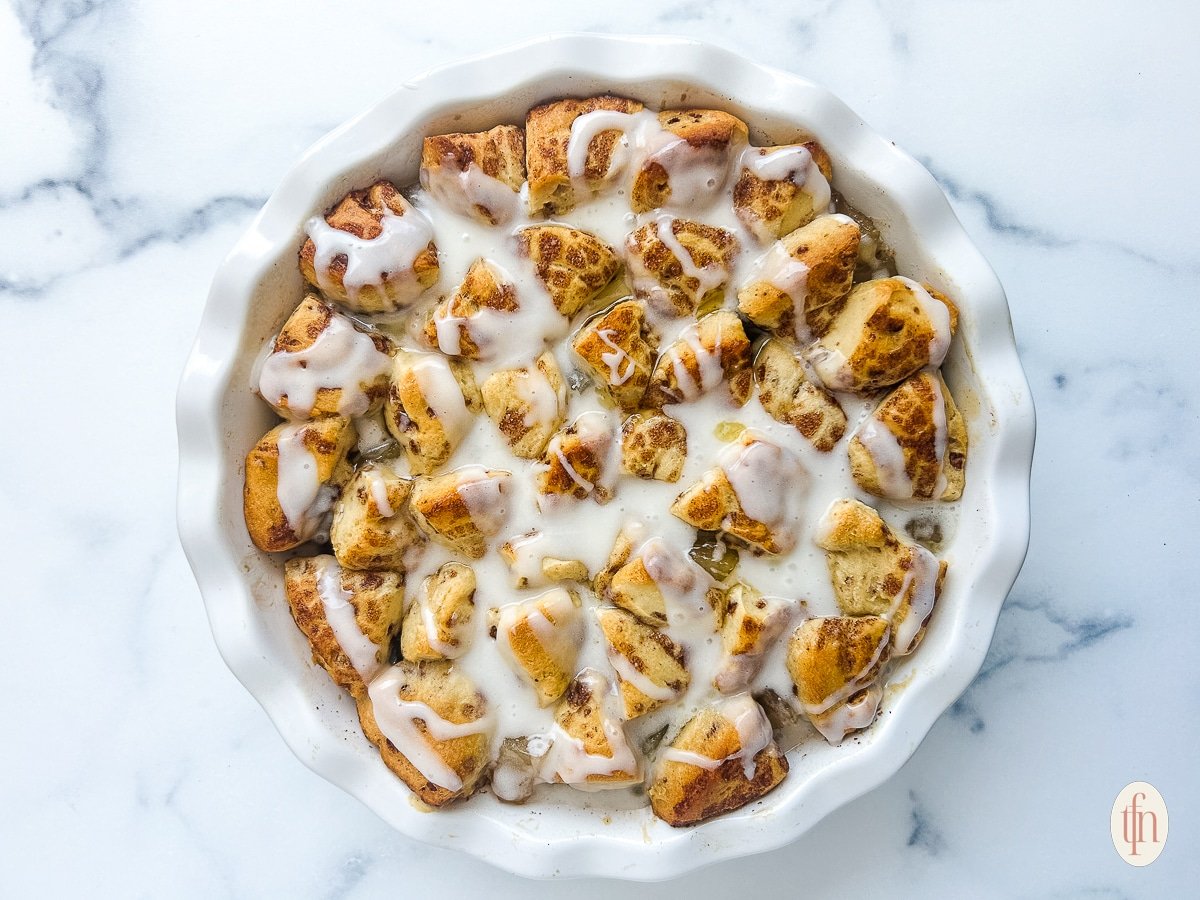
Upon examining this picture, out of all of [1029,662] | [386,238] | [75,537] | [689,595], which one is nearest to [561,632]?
[689,595]

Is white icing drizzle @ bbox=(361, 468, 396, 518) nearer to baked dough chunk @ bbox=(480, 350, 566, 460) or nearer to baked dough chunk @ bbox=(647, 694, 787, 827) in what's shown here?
baked dough chunk @ bbox=(480, 350, 566, 460)

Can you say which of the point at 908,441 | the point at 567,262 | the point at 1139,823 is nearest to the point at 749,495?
the point at 908,441

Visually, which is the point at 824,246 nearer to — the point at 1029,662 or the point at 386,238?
the point at 386,238

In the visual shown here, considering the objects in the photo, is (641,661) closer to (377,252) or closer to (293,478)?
(293,478)

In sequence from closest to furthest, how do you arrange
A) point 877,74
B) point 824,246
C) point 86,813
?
point 824,246 < point 877,74 < point 86,813

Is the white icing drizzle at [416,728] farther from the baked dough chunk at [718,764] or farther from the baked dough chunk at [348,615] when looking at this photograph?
the baked dough chunk at [718,764]
